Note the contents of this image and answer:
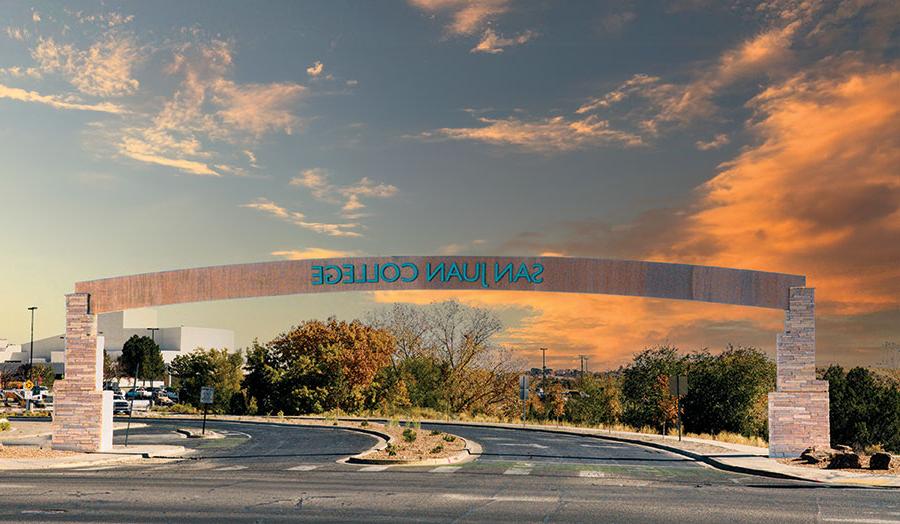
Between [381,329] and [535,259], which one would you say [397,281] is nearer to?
[535,259]

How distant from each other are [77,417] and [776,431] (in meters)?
24.1

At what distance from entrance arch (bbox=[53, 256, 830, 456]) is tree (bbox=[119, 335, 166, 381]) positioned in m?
83.6

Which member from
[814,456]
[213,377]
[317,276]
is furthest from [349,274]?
[213,377]

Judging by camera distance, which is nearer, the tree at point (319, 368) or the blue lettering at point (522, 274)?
the blue lettering at point (522, 274)

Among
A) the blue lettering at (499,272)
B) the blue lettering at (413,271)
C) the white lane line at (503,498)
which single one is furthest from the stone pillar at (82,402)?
the white lane line at (503,498)

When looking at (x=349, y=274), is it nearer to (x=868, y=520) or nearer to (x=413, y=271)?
(x=413, y=271)

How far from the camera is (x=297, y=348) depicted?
6481cm

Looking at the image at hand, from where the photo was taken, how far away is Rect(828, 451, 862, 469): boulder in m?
26.5

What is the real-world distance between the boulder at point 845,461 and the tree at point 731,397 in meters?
25.5

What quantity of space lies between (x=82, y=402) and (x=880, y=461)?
85.9 ft

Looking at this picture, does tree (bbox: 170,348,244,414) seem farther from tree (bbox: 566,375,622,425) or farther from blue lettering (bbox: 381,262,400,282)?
blue lettering (bbox: 381,262,400,282)

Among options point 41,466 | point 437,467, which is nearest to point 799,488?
point 437,467

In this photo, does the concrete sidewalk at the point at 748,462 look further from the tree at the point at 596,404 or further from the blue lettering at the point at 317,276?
the tree at the point at 596,404

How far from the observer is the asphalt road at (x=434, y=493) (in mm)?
16891
